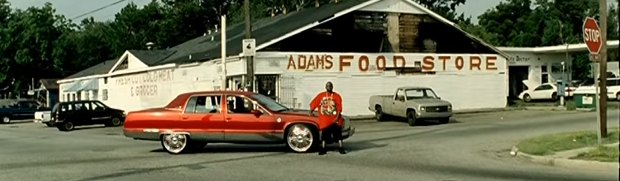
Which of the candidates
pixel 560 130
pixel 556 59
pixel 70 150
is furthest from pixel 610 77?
pixel 70 150

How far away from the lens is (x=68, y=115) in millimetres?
39000

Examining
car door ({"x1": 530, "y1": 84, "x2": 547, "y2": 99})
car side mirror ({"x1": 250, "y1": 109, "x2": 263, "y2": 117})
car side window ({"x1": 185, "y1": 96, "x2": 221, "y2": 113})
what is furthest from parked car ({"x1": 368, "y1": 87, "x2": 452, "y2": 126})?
car door ({"x1": 530, "y1": 84, "x2": 547, "y2": 99})

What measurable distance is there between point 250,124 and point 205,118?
1.11 m

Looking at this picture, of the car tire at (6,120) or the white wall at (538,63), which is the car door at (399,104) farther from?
the car tire at (6,120)

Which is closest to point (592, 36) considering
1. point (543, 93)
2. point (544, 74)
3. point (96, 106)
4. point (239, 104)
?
point (239, 104)

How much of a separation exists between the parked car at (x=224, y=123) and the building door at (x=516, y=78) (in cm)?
3949

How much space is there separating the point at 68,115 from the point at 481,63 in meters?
20.8

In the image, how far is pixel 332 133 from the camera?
17.9 metres

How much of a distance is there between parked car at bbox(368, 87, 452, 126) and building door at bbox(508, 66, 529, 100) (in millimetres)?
23363

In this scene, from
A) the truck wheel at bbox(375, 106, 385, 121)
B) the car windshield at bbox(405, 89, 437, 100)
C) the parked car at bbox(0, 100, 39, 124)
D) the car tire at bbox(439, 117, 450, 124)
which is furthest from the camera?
the parked car at bbox(0, 100, 39, 124)

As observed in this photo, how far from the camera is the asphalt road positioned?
1366 cm

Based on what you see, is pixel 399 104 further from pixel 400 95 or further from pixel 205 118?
pixel 205 118

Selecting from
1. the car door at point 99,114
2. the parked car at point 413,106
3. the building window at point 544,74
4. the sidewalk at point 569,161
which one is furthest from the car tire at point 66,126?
the building window at point 544,74

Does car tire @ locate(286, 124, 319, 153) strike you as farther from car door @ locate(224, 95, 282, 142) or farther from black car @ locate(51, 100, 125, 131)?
black car @ locate(51, 100, 125, 131)
